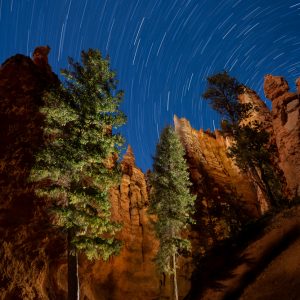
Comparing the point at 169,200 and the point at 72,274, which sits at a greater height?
the point at 169,200

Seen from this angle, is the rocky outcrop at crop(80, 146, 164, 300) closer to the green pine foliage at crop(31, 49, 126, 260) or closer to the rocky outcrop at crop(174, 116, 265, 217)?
the rocky outcrop at crop(174, 116, 265, 217)

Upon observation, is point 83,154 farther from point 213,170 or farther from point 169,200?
point 213,170

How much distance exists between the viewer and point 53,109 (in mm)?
15781

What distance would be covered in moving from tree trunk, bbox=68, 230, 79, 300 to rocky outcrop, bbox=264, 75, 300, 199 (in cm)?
2055

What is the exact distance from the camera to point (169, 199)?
29141 mm

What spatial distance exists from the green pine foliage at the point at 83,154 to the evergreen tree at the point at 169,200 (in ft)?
41.4

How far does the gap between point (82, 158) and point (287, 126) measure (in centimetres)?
2469

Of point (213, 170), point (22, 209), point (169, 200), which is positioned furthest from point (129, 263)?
point (213, 170)

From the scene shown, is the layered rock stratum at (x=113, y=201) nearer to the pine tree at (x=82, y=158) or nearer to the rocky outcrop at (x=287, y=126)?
the rocky outcrop at (x=287, y=126)

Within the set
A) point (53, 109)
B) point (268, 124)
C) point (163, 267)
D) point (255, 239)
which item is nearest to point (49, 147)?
point (53, 109)

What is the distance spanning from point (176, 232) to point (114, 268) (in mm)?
12391

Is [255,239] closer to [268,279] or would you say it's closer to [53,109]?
[268,279]

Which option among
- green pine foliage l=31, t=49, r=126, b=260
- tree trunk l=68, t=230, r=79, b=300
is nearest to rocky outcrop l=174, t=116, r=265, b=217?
green pine foliage l=31, t=49, r=126, b=260

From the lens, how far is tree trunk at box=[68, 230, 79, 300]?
13031 millimetres
